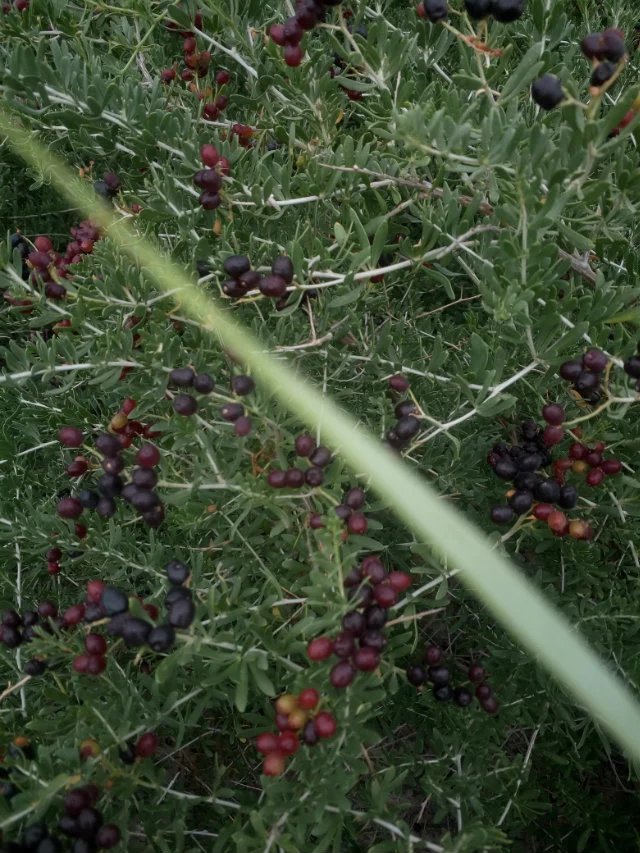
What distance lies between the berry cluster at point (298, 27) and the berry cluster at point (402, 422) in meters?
1.05

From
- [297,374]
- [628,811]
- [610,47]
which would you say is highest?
[610,47]

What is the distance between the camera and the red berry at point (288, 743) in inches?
68.9

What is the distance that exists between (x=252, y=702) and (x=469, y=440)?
1323 mm

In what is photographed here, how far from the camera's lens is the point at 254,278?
78.9 inches

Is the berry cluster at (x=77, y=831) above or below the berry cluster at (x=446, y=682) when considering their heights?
above

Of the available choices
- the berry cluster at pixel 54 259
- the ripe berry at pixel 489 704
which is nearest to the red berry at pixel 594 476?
the ripe berry at pixel 489 704

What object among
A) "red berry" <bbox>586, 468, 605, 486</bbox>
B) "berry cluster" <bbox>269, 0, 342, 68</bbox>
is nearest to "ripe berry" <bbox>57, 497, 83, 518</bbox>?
"berry cluster" <bbox>269, 0, 342, 68</bbox>

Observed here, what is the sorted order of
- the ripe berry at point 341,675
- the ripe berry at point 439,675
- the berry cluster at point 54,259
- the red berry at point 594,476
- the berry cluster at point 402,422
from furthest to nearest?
the berry cluster at point 54,259
the ripe berry at point 439,675
the red berry at point 594,476
the berry cluster at point 402,422
the ripe berry at point 341,675

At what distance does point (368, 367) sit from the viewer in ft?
7.65

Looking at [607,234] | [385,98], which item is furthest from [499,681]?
[385,98]

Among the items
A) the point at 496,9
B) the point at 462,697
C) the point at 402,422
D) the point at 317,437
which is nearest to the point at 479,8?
the point at 496,9

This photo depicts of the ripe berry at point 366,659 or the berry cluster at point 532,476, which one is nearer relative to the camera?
the ripe berry at point 366,659

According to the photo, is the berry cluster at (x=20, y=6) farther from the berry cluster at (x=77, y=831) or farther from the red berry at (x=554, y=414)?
the berry cluster at (x=77, y=831)

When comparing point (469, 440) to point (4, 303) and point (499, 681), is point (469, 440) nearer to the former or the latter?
point (499, 681)
